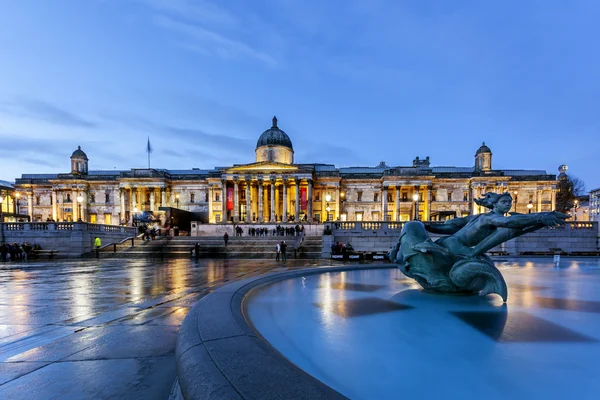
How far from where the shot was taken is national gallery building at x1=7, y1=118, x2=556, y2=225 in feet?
188

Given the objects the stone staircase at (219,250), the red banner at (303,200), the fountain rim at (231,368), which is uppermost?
the red banner at (303,200)

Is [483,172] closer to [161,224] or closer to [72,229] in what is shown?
[161,224]

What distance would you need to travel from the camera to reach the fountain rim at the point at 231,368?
6.53 feet

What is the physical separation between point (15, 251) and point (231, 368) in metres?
29.3

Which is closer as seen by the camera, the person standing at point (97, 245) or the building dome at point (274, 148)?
the person standing at point (97, 245)

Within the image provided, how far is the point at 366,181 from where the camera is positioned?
62094 mm

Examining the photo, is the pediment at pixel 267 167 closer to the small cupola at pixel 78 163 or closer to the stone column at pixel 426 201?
the stone column at pixel 426 201

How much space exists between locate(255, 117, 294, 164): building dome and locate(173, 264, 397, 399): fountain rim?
6085cm

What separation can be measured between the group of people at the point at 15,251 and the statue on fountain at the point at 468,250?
28.0 meters

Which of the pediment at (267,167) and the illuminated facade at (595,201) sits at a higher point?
the pediment at (267,167)

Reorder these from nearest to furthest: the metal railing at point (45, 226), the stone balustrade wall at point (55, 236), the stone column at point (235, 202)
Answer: the stone balustrade wall at point (55, 236) → the metal railing at point (45, 226) → the stone column at point (235, 202)

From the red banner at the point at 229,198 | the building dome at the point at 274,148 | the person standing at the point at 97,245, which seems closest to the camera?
the person standing at the point at 97,245

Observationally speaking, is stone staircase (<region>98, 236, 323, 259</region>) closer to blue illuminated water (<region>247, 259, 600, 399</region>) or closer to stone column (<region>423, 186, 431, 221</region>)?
blue illuminated water (<region>247, 259, 600, 399</region>)

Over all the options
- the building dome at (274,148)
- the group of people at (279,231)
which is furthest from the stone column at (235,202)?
the group of people at (279,231)
